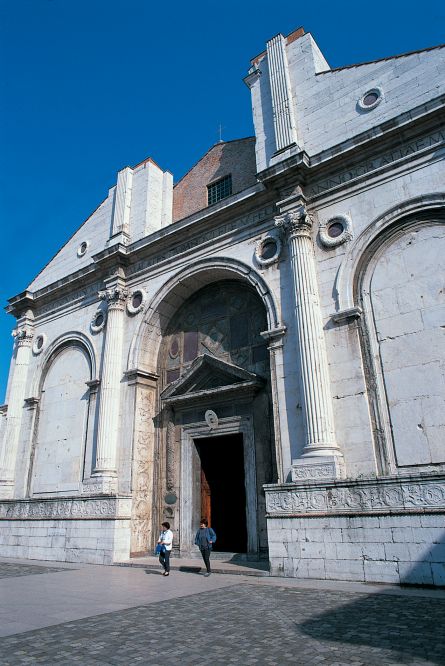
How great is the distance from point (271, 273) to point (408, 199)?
12.7 ft

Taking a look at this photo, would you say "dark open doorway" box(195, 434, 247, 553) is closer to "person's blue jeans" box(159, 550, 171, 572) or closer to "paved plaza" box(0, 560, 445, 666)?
"person's blue jeans" box(159, 550, 171, 572)

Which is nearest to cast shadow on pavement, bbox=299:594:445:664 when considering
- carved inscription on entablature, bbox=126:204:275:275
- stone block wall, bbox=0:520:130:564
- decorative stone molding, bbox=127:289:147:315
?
stone block wall, bbox=0:520:130:564

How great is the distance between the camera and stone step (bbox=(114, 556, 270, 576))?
34.9 ft

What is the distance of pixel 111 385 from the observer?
15672 mm

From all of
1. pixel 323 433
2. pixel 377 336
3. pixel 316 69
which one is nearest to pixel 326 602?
pixel 323 433

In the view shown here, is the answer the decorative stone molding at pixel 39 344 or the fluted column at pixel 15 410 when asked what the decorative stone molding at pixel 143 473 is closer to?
the decorative stone molding at pixel 39 344

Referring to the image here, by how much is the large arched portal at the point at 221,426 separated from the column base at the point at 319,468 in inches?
79.4

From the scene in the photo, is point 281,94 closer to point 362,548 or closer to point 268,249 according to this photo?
point 268,249

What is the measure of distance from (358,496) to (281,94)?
11707 mm

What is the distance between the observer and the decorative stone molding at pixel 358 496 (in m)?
8.52

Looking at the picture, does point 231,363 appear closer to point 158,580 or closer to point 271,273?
point 271,273

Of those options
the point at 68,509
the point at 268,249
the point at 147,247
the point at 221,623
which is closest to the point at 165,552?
the point at 221,623

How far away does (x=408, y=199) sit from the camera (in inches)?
437

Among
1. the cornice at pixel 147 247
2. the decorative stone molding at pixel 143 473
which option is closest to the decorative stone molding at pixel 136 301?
the cornice at pixel 147 247
